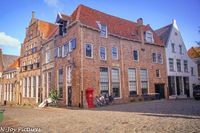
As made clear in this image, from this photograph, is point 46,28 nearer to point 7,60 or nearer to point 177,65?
point 7,60

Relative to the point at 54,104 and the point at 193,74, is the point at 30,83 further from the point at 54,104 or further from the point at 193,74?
the point at 193,74

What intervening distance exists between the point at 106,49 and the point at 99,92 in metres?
5.59

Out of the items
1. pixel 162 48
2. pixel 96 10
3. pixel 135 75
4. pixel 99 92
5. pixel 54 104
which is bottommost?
pixel 54 104

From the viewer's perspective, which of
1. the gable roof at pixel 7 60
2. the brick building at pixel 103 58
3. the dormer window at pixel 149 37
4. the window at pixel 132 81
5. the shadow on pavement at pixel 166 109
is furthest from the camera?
the gable roof at pixel 7 60

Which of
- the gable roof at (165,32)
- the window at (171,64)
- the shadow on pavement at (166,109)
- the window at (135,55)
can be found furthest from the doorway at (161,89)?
the shadow on pavement at (166,109)

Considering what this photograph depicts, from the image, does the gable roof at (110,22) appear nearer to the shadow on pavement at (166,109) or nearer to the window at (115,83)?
the window at (115,83)

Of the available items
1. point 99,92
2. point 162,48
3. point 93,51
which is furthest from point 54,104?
point 162,48

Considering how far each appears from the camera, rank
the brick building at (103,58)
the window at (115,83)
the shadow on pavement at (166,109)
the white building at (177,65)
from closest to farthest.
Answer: the shadow on pavement at (166,109)
the brick building at (103,58)
the window at (115,83)
the white building at (177,65)

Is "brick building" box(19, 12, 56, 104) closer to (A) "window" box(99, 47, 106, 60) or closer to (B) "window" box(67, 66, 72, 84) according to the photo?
(B) "window" box(67, 66, 72, 84)

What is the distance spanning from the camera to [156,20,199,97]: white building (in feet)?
102

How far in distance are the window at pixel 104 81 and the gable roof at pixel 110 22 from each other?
5400mm

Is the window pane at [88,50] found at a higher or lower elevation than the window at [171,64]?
higher

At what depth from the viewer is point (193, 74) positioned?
114 ft

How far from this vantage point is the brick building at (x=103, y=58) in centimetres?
2083
